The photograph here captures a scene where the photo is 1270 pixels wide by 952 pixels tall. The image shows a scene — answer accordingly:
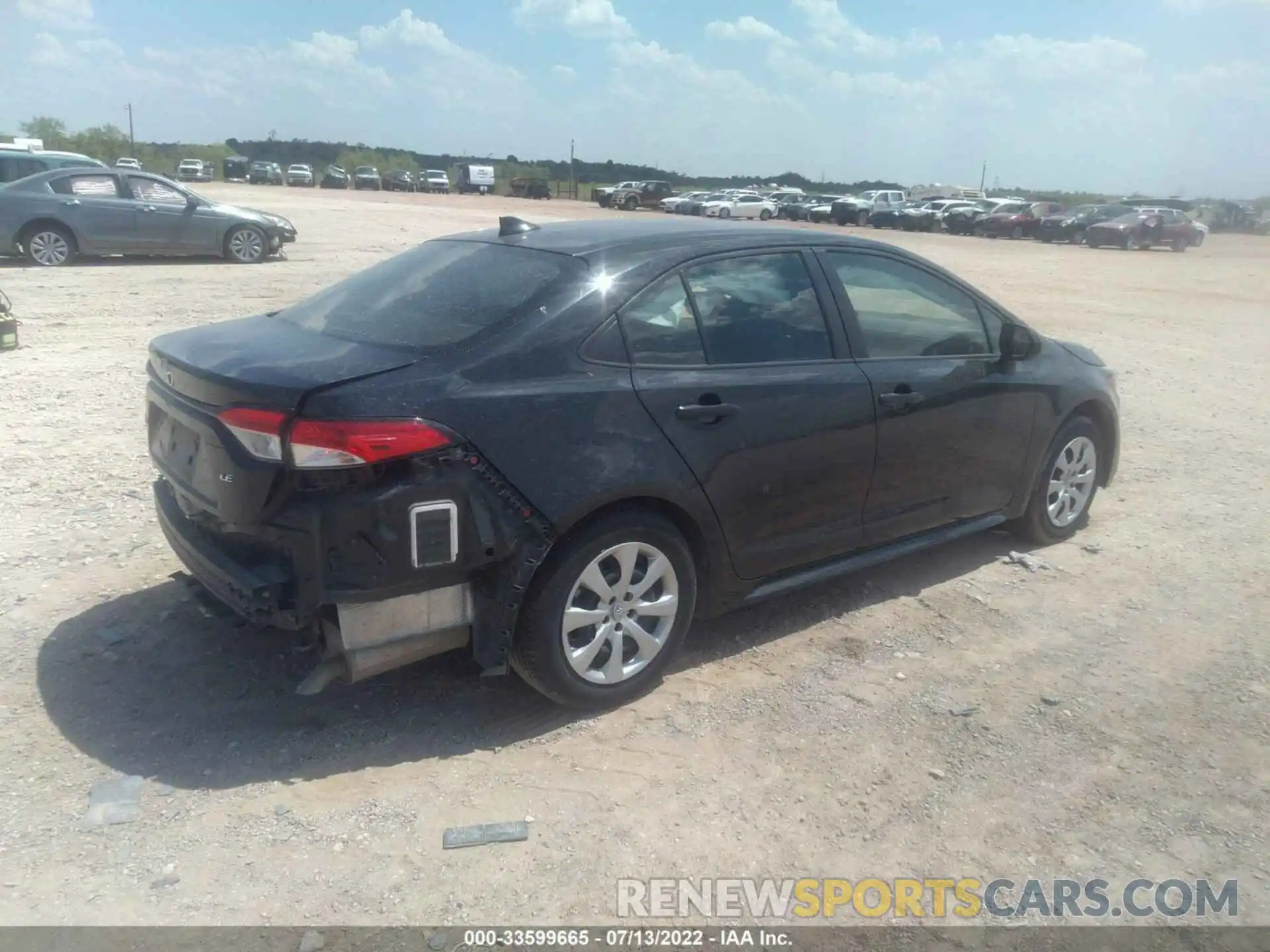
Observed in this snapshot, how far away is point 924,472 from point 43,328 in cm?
936

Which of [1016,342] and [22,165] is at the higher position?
[22,165]

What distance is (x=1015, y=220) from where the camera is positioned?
4225 cm

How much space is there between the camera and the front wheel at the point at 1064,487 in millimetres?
5453

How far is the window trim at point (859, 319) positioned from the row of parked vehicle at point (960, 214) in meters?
36.9

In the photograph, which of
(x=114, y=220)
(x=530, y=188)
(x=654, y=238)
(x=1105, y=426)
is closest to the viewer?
(x=654, y=238)

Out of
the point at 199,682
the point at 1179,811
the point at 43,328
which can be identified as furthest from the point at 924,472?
the point at 43,328

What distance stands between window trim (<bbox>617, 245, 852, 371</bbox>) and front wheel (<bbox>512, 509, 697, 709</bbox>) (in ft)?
1.98

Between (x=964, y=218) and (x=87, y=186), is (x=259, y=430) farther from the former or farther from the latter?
(x=964, y=218)

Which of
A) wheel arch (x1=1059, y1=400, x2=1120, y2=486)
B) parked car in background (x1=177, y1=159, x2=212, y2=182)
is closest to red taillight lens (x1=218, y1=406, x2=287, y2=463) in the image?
wheel arch (x1=1059, y1=400, x2=1120, y2=486)

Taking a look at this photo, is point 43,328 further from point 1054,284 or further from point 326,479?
point 1054,284

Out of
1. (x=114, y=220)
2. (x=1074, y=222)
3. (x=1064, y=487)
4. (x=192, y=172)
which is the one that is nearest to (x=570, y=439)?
(x=1064, y=487)

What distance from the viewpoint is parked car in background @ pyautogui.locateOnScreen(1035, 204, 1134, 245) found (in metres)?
39.5

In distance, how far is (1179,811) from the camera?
11.0 ft

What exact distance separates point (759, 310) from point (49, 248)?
15.3 meters
